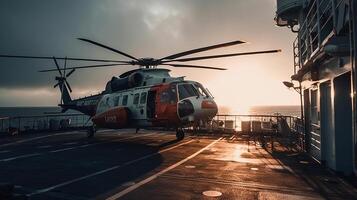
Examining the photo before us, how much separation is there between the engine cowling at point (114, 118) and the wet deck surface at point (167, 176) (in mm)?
5787

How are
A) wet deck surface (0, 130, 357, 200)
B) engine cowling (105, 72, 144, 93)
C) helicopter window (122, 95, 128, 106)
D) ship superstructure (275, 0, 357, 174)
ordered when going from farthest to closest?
helicopter window (122, 95, 128, 106)
engine cowling (105, 72, 144, 93)
wet deck surface (0, 130, 357, 200)
ship superstructure (275, 0, 357, 174)

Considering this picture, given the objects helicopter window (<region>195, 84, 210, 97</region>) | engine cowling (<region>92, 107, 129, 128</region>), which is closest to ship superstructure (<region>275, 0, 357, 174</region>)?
helicopter window (<region>195, 84, 210, 97</region>)

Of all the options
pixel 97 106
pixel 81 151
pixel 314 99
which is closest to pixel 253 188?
pixel 314 99

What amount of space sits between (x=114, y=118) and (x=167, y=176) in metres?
11.6

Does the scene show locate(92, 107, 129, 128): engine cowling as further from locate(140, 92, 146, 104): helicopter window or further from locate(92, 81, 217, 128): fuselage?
Answer: locate(140, 92, 146, 104): helicopter window

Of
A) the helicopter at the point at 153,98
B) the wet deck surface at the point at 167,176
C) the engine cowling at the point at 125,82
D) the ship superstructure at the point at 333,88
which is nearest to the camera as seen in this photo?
the ship superstructure at the point at 333,88

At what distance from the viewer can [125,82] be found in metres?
21.0

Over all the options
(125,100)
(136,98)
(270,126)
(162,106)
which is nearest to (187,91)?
(162,106)

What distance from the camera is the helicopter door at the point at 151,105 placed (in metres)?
18.5

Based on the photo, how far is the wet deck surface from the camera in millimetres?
7398

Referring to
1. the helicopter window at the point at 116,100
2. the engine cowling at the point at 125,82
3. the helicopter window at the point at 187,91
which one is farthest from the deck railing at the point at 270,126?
the helicopter window at the point at 116,100

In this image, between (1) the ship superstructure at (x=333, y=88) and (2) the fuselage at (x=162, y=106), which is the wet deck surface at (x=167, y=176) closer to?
(1) the ship superstructure at (x=333, y=88)

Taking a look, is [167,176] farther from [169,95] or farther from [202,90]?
[202,90]

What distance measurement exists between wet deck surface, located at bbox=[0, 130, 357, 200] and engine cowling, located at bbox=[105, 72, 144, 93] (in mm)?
7132
